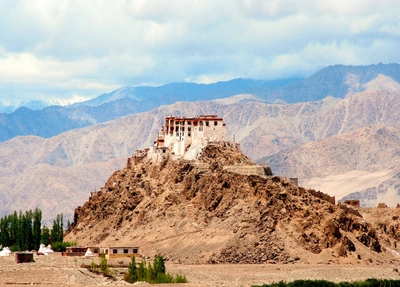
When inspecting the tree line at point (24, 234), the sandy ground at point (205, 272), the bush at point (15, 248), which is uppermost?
the tree line at point (24, 234)

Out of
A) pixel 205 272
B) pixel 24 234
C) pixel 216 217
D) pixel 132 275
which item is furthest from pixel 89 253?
pixel 132 275

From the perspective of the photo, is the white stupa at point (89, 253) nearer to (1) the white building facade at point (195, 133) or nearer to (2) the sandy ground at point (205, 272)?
(2) the sandy ground at point (205, 272)

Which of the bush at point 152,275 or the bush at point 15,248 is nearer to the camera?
the bush at point 152,275

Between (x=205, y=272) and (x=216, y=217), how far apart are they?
24.1 meters

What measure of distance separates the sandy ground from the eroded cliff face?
4.64 metres

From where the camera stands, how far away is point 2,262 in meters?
110

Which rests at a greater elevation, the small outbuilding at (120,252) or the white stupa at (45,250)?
the white stupa at (45,250)

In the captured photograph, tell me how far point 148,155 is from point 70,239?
61.3 ft

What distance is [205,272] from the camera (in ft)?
381

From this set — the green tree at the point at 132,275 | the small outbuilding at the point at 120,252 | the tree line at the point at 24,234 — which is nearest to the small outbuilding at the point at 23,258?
the green tree at the point at 132,275

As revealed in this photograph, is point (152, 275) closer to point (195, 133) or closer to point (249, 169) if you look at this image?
point (249, 169)

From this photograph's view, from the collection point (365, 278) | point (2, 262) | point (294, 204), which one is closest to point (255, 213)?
point (294, 204)

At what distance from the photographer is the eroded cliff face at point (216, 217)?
424 feet

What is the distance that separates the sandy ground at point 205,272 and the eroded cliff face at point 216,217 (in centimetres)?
464
